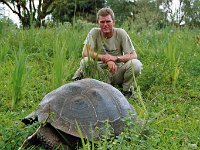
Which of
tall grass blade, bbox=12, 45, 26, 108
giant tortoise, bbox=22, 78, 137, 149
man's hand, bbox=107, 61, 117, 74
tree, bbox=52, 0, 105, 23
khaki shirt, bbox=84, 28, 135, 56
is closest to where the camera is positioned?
giant tortoise, bbox=22, 78, 137, 149

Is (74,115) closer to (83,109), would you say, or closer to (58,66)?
(83,109)

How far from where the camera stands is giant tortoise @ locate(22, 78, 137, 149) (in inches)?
112

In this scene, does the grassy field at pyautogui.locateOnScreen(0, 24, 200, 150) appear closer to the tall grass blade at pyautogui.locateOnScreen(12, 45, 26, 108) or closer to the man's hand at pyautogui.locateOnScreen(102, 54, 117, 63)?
the tall grass blade at pyautogui.locateOnScreen(12, 45, 26, 108)

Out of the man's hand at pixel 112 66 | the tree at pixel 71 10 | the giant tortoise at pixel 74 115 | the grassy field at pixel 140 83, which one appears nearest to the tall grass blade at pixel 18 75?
the grassy field at pixel 140 83

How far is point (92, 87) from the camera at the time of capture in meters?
3.15

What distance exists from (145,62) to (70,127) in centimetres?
373

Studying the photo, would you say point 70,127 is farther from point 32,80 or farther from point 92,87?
point 32,80

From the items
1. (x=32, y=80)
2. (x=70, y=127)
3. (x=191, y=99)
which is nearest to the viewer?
(x=70, y=127)

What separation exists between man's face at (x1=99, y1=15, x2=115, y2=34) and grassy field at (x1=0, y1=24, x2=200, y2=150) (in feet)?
1.78

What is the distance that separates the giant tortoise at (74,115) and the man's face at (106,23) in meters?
1.87

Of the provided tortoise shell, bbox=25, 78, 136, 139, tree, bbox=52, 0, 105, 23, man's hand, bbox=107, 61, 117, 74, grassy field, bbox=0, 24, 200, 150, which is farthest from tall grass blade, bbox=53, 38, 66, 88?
tree, bbox=52, 0, 105, 23

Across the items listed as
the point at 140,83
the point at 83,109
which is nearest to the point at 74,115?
the point at 83,109

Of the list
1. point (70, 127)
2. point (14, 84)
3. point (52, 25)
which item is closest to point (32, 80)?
point (14, 84)

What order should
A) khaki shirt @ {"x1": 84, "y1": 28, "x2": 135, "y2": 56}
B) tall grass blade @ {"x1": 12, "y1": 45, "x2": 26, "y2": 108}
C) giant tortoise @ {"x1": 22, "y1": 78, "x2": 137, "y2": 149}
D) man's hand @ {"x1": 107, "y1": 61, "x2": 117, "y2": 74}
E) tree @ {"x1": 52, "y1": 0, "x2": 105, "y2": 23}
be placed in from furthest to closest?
tree @ {"x1": 52, "y1": 0, "x2": 105, "y2": 23} < khaki shirt @ {"x1": 84, "y1": 28, "x2": 135, "y2": 56} < man's hand @ {"x1": 107, "y1": 61, "x2": 117, "y2": 74} < tall grass blade @ {"x1": 12, "y1": 45, "x2": 26, "y2": 108} < giant tortoise @ {"x1": 22, "y1": 78, "x2": 137, "y2": 149}
